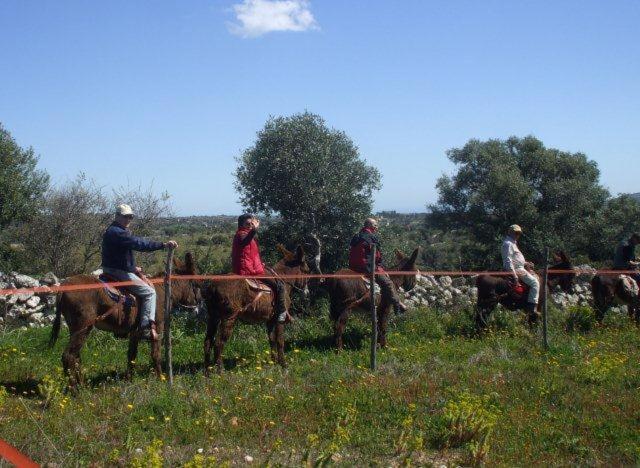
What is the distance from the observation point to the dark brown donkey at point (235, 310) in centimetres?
965

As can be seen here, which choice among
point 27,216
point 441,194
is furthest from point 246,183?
point 441,194

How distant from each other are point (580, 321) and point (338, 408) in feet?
26.9

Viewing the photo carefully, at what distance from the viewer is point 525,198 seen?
32.2m

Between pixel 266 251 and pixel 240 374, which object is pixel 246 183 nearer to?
pixel 266 251

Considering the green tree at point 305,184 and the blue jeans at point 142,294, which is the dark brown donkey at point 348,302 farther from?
the green tree at point 305,184

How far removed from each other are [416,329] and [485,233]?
69.6ft

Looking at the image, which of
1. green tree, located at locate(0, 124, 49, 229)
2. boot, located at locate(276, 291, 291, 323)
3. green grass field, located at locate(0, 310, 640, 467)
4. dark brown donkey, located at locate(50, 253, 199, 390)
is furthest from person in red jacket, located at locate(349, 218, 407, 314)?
green tree, located at locate(0, 124, 49, 229)

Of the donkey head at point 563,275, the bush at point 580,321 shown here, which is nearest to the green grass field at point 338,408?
the bush at point 580,321

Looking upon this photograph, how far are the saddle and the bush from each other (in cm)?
931

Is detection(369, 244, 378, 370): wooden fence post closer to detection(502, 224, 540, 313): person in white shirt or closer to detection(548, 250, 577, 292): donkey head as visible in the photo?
detection(502, 224, 540, 313): person in white shirt

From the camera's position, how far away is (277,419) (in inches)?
286

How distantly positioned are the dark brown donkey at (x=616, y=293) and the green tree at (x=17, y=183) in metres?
20.7

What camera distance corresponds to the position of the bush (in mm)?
13477

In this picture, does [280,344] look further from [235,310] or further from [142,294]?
→ [142,294]
